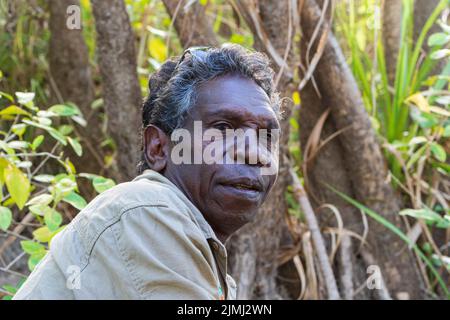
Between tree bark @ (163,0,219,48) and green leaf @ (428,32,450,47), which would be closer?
green leaf @ (428,32,450,47)

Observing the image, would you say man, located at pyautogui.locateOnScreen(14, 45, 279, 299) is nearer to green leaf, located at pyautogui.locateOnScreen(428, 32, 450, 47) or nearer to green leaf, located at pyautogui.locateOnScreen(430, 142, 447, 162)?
green leaf, located at pyautogui.locateOnScreen(428, 32, 450, 47)

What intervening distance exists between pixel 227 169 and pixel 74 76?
266 cm

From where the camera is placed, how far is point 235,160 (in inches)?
78.6

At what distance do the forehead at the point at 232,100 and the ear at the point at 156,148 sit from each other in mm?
159

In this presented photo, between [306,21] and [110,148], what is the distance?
4.59 ft

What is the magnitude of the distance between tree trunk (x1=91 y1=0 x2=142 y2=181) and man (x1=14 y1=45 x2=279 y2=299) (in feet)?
5.05

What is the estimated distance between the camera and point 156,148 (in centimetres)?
220

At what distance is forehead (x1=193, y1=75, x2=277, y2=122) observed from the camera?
206 cm

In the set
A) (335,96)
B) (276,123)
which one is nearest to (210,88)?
(276,123)

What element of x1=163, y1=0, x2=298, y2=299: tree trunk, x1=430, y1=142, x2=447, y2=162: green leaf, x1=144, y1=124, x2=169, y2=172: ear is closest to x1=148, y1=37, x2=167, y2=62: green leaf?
x1=163, y1=0, x2=298, y2=299: tree trunk

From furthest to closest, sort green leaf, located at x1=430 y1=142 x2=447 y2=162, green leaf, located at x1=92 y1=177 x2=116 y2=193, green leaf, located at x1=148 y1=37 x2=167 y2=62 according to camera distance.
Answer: green leaf, located at x1=148 y1=37 x2=167 y2=62, green leaf, located at x1=430 y1=142 x2=447 y2=162, green leaf, located at x1=92 y1=177 x2=116 y2=193
